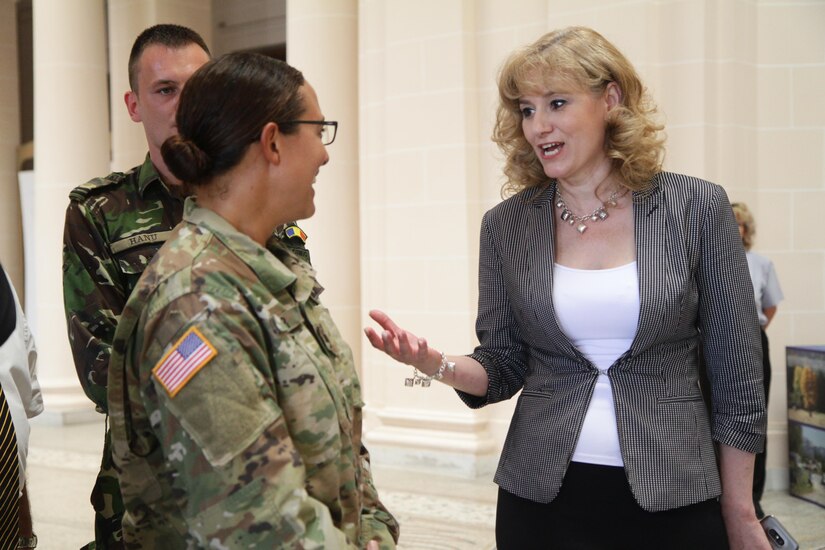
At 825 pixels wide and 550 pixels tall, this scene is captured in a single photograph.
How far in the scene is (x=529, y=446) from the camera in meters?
2.14

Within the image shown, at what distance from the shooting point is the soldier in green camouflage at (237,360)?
1.32m

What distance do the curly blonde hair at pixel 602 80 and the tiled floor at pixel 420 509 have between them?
9.30 ft

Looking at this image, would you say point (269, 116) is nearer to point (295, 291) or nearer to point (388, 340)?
point (295, 291)

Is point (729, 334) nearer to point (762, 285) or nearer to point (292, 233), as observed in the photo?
point (292, 233)

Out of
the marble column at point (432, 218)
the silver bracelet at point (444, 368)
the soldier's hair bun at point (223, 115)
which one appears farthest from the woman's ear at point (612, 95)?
the marble column at point (432, 218)

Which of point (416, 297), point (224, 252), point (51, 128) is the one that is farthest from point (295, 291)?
point (51, 128)

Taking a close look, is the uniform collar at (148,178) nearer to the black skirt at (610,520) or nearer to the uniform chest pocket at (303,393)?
the uniform chest pocket at (303,393)

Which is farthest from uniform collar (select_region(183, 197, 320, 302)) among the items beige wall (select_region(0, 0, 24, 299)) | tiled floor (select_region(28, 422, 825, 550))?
beige wall (select_region(0, 0, 24, 299))

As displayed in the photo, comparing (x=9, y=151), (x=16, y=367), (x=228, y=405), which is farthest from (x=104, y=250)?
(x=9, y=151)

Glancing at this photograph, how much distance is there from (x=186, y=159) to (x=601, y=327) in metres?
1.06

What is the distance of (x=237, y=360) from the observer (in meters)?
1.33

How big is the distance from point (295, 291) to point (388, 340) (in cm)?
51

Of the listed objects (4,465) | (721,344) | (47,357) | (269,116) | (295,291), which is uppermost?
(269,116)

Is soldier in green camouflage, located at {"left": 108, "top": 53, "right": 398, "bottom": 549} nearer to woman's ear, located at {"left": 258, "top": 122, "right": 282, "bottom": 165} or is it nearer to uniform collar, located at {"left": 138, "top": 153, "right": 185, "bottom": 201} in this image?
woman's ear, located at {"left": 258, "top": 122, "right": 282, "bottom": 165}
